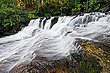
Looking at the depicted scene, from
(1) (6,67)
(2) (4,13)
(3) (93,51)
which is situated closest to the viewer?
(3) (93,51)

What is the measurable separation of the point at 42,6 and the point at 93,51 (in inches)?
592

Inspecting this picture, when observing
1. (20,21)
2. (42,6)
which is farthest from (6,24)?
(42,6)

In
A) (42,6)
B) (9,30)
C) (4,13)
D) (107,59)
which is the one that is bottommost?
(9,30)

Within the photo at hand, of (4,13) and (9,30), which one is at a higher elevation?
(4,13)

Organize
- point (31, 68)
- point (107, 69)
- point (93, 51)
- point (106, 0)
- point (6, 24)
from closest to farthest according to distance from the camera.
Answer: point (107, 69)
point (31, 68)
point (93, 51)
point (6, 24)
point (106, 0)

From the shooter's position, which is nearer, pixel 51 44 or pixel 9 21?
pixel 51 44

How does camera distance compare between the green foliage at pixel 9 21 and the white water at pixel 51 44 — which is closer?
the white water at pixel 51 44

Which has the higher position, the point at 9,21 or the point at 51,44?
the point at 9,21

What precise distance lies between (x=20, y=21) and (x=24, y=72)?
32.3ft

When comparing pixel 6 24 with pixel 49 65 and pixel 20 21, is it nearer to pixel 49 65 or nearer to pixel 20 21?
pixel 20 21

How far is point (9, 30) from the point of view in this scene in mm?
9727

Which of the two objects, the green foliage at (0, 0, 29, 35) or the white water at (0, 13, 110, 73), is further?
the green foliage at (0, 0, 29, 35)

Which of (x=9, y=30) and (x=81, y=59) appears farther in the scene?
(x=9, y=30)

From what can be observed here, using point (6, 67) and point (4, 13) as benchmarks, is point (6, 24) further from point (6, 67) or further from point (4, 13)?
point (6, 67)
